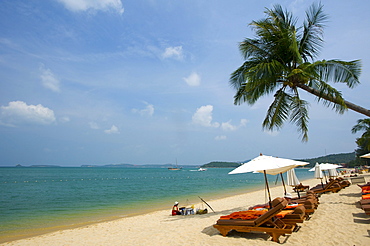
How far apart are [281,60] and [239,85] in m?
1.78

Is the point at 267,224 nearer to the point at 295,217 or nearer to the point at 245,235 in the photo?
the point at 245,235

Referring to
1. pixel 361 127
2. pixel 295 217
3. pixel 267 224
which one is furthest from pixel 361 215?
pixel 361 127

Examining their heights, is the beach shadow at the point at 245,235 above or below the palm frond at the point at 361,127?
below

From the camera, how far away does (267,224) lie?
18.0 feet

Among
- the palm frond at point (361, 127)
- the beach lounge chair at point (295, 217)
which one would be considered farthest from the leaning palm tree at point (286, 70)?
the palm frond at point (361, 127)

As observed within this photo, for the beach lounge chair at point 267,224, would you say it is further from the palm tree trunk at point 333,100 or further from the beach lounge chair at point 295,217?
the palm tree trunk at point 333,100

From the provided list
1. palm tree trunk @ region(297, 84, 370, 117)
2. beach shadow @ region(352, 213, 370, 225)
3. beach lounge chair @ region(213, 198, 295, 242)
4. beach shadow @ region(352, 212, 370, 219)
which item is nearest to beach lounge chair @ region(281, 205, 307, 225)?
beach lounge chair @ region(213, 198, 295, 242)

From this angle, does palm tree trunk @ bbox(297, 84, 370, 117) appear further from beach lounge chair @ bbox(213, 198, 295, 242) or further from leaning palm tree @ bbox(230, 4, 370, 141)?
beach lounge chair @ bbox(213, 198, 295, 242)

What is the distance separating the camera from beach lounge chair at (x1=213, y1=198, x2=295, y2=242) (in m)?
5.16

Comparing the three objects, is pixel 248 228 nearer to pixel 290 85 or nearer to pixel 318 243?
pixel 318 243

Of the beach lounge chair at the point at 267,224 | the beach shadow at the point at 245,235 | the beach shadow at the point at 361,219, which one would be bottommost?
the beach shadow at the point at 245,235

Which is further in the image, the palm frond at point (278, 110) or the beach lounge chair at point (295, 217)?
the palm frond at point (278, 110)

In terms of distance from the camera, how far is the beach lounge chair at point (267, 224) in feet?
16.9

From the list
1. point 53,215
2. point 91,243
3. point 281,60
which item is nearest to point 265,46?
point 281,60
